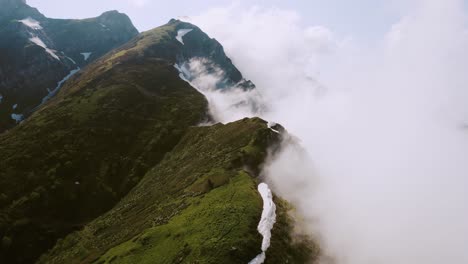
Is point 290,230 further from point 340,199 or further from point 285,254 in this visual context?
point 340,199

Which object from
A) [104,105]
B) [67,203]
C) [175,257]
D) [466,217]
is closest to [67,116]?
[104,105]

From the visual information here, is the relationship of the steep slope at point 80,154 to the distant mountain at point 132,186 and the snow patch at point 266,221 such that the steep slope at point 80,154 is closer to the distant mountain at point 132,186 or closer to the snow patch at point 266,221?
the distant mountain at point 132,186

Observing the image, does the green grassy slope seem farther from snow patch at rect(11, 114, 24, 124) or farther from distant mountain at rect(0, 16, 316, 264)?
snow patch at rect(11, 114, 24, 124)

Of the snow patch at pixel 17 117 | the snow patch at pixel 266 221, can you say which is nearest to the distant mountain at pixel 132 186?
the snow patch at pixel 266 221

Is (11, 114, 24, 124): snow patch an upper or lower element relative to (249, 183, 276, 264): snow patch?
upper

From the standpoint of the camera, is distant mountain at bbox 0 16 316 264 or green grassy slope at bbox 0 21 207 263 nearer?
distant mountain at bbox 0 16 316 264

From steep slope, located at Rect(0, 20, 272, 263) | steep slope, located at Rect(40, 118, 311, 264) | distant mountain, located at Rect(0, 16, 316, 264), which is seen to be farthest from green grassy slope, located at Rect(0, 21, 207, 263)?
steep slope, located at Rect(40, 118, 311, 264)

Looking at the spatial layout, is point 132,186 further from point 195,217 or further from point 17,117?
point 17,117
